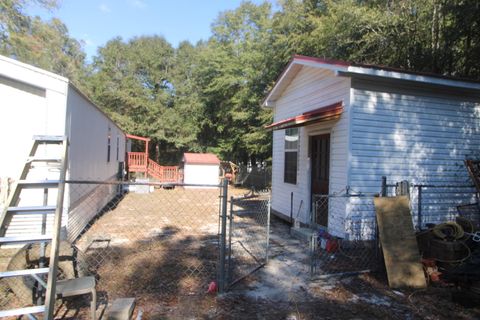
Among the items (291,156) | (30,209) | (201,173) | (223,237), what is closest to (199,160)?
(201,173)

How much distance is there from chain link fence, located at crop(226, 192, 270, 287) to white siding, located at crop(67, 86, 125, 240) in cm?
339

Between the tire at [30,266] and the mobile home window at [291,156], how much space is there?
19.7 ft

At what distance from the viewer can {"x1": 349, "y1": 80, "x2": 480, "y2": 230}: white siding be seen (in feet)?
21.0

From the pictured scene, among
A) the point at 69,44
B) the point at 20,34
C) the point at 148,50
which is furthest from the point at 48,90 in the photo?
the point at 69,44

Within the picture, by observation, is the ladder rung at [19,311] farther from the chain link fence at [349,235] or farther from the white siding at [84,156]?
the chain link fence at [349,235]

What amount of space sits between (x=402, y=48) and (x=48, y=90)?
11.6 meters

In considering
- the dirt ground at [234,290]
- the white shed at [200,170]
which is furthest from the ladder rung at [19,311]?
the white shed at [200,170]

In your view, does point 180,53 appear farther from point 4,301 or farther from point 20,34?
point 4,301

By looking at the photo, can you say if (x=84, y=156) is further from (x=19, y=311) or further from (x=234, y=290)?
(x=19, y=311)

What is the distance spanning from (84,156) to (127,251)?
3.05 metres

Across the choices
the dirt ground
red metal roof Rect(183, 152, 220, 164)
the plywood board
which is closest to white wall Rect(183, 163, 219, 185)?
red metal roof Rect(183, 152, 220, 164)

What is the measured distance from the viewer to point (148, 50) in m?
31.8

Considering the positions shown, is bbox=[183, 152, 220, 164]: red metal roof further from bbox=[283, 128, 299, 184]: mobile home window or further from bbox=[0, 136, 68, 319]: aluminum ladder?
bbox=[0, 136, 68, 319]: aluminum ladder

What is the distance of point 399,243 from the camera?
194 inches
